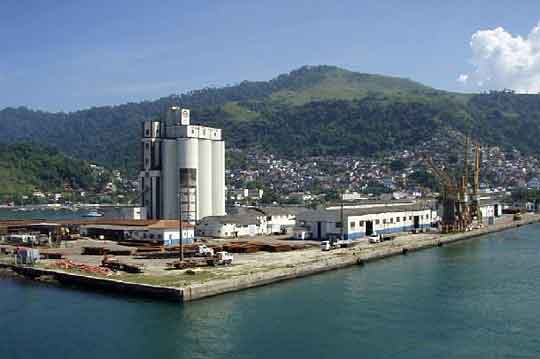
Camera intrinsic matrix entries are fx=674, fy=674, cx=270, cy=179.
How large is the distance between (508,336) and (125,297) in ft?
47.0

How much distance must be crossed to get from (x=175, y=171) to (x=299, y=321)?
28826mm

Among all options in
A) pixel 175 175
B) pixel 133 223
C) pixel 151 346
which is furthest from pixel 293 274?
pixel 175 175

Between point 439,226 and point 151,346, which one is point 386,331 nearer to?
point 151,346

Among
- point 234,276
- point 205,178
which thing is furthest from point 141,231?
point 234,276

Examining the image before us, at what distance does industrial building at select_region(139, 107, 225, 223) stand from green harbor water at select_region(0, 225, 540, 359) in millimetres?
19764

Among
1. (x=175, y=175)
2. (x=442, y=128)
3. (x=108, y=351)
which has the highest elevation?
(x=442, y=128)

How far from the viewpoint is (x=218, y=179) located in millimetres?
53594

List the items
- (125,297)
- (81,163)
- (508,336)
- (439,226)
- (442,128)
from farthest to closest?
(442,128)
(81,163)
(439,226)
(125,297)
(508,336)

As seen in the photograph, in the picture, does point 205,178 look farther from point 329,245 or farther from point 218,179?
point 329,245

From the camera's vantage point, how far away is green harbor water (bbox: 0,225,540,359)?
20.1 m

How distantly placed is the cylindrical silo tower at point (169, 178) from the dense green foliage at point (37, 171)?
8296cm

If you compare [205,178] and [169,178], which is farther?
[205,178]

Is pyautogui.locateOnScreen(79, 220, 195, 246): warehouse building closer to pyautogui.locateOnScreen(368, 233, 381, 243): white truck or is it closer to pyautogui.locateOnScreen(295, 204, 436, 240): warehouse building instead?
pyautogui.locateOnScreen(295, 204, 436, 240): warehouse building

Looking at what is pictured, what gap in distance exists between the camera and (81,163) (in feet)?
492
